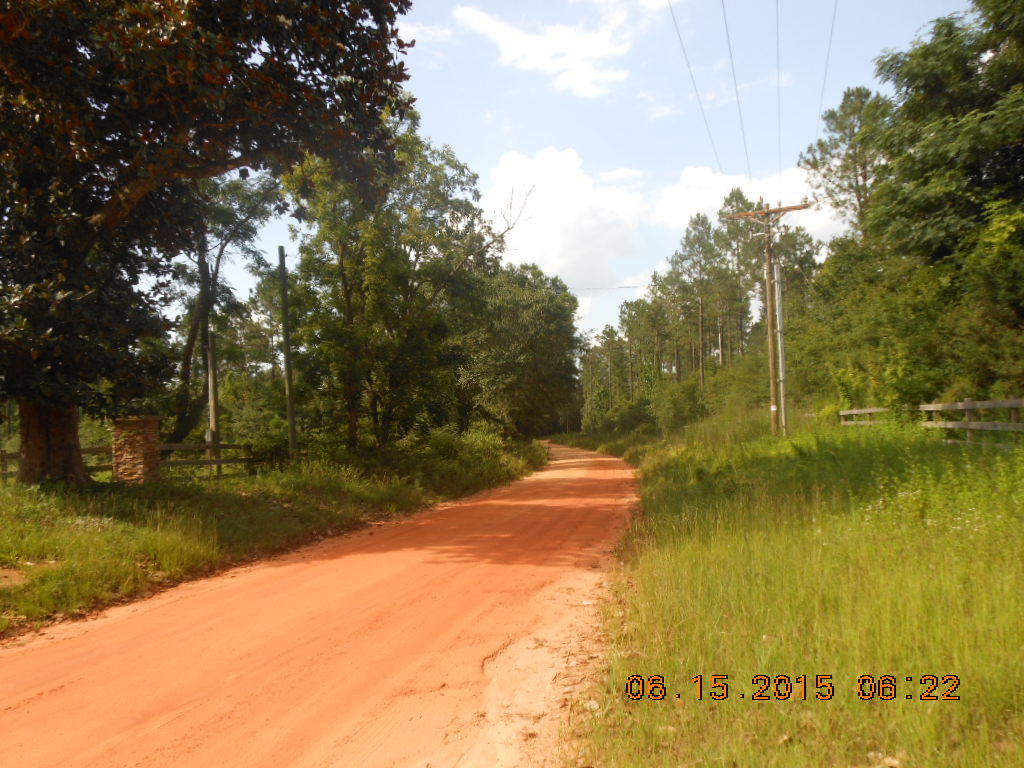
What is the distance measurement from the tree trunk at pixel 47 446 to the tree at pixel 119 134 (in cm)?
3

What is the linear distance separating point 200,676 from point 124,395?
8590 mm

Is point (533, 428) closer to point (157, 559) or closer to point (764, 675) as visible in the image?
point (157, 559)

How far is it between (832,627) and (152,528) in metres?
8.87

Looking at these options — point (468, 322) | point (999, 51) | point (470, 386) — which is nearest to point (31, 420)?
point (468, 322)

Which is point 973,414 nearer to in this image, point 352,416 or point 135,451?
point 352,416

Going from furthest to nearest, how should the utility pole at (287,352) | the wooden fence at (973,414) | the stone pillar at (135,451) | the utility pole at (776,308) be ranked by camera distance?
1. the utility pole at (776,308)
2. the utility pole at (287,352)
3. the stone pillar at (135,451)
4. the wooden fence at (973,414)

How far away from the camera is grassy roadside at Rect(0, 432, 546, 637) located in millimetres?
7477

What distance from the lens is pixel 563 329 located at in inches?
1714

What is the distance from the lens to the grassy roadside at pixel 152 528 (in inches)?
294

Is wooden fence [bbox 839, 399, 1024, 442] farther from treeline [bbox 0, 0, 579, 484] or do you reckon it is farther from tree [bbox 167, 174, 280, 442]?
tree [bbox 167, 174, 280, 442]

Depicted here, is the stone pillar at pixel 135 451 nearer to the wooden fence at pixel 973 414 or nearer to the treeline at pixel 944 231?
the wooden fence at pixel 973 414
